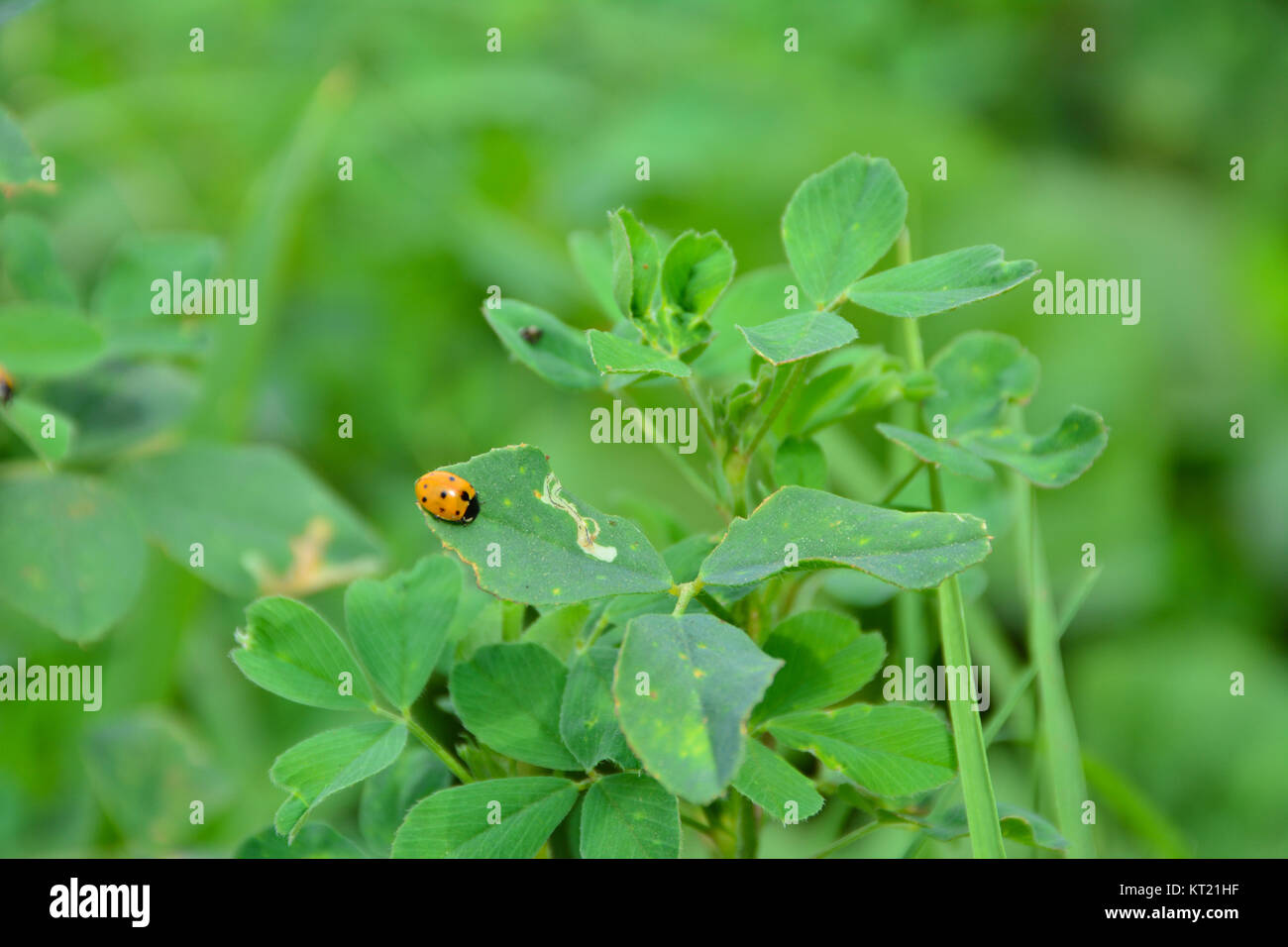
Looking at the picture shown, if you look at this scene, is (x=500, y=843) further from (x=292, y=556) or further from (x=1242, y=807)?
(x=1242, y=807)

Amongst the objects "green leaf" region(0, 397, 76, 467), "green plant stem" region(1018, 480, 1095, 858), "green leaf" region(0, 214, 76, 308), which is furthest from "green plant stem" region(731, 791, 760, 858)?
"green leaf" region(0, 214, 76, 308)

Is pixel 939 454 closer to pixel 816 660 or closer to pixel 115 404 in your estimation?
pixel 816 660

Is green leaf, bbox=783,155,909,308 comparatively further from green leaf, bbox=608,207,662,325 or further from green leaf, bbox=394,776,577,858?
green leaf, bbox=394,776,577,858

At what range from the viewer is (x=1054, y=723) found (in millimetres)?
548

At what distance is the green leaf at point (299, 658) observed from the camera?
0.47m

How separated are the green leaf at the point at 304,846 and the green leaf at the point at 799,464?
0.90 feet

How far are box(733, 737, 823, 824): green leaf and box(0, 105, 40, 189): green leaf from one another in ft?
1.45

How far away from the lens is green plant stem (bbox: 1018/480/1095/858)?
519mm

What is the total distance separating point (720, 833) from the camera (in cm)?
49

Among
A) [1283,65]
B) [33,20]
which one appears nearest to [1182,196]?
[1283,65]

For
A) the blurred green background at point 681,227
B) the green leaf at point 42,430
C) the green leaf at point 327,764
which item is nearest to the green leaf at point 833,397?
the green leaf at point 327,764

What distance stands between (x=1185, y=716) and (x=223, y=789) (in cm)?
135

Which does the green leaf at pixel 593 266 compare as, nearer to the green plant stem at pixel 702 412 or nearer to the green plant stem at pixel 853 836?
the green plant stem at pixel 702 412

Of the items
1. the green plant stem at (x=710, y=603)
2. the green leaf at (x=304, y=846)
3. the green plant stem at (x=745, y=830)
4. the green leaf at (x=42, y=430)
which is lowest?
the green leaf at (x=304, y=846)
